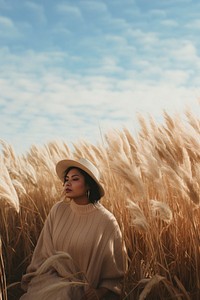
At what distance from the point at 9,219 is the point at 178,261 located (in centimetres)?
241

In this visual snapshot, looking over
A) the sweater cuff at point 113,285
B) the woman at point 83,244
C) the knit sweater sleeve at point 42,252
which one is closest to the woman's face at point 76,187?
the woman at point 83,244

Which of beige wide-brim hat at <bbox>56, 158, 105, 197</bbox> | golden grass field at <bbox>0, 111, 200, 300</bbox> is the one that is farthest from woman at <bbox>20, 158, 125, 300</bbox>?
golden grass field at <bbox>0, 111, 200, 300</bbox>

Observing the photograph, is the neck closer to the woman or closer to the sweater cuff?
the woman

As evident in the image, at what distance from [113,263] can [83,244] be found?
21 centimetres

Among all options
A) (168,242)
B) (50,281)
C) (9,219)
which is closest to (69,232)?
(50,281)

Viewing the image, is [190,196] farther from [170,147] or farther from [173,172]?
[170,147]

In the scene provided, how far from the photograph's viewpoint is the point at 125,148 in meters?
3.18

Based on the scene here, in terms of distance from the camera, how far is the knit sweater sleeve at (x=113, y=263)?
2.76 m

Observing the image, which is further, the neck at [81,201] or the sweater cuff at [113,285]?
the neck at [81,201]

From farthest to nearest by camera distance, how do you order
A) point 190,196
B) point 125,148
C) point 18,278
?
1. point 18,278
2. point 125,148
3. point 190,196

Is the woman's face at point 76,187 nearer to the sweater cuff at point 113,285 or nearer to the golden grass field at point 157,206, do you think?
the golden grass field at point 157,206

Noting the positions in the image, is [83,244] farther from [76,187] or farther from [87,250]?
[76,187]

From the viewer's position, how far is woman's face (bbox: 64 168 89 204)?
9.36 feet

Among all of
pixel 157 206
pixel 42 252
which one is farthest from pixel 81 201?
pixel 157 206
